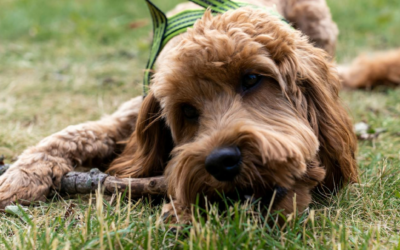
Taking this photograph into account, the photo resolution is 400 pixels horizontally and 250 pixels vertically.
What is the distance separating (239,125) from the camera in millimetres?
2684

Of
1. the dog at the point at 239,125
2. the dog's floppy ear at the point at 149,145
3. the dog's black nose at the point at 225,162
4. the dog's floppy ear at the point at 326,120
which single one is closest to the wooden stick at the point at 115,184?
the dog at the point at 239,125

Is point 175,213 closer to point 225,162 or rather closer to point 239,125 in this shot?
point 225,162

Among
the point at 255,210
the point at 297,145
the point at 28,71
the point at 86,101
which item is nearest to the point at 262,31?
the point at 297,145

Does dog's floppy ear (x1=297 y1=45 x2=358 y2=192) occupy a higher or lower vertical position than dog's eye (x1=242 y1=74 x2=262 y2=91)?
lower

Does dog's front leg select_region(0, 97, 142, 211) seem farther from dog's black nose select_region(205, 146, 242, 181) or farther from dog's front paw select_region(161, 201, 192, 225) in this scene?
dog's black nose select_region(205, 146, 242, 181)

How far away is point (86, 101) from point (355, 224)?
4.15 metres

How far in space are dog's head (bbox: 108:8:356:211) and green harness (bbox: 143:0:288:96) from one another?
0.54m

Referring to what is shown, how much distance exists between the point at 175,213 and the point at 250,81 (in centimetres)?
91

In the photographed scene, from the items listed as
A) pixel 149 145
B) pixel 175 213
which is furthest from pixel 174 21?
pixel 175 213

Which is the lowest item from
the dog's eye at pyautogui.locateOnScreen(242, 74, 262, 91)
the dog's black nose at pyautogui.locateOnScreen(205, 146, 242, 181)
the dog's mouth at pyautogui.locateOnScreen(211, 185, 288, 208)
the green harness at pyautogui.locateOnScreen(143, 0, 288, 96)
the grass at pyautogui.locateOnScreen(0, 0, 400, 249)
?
the grass at pyautogui.locateOnScreen(0, 0, 400, 249)

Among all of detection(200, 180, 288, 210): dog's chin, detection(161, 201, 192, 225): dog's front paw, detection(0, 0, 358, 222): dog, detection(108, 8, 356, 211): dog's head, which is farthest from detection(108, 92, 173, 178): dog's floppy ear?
detection(200, 180, 288, 210): dog's chin

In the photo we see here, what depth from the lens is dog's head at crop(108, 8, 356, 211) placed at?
8.50 feet

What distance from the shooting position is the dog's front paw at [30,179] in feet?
10.9

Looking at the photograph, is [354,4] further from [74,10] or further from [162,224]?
[162,224]
